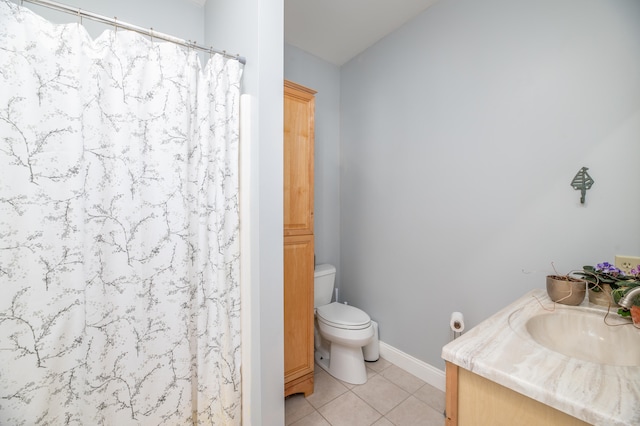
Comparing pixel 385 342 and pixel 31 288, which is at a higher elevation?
pixel 31 288

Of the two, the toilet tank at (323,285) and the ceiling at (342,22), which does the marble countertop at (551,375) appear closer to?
the toilet tank at (323,285)

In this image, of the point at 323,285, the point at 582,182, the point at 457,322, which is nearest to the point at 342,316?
the point at 323,285

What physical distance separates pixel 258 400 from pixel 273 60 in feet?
5.61

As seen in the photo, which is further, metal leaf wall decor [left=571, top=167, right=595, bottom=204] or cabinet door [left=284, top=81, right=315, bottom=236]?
cabinet door [left=284, top=81, right=315, bottom=236]

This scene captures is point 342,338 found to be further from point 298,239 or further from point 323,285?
point 298,239

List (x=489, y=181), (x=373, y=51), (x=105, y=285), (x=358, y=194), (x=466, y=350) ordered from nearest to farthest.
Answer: (x=466, y=350)
(x=105, y=285)
(x=489, y=181)
(x=373, y=51)
(x=358, y=194)

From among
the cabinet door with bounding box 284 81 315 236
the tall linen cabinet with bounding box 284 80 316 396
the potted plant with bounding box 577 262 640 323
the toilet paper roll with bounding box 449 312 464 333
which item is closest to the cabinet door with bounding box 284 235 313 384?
the tall linen cabinet with bounding box 284 80 316 396

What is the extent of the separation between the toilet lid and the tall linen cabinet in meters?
0.19

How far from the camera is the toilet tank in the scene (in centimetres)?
213

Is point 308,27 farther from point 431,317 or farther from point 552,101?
point 431,317

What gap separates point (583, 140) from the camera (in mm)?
1215

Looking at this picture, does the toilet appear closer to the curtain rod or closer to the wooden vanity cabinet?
the wooden vanity cabinet

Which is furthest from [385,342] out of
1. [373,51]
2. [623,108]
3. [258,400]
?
[373,51]

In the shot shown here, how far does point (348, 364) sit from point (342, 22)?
2666 mm
